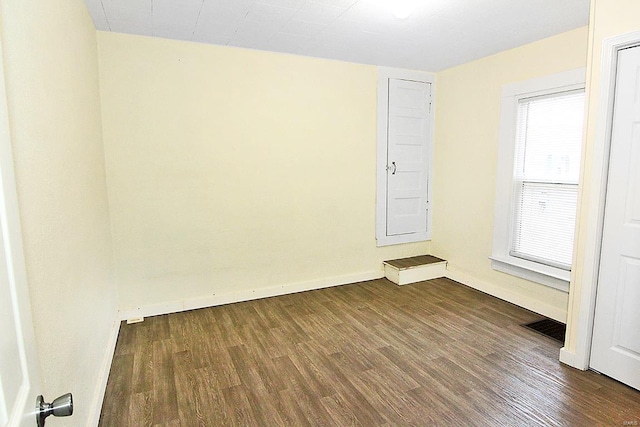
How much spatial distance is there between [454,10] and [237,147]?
2.11 m

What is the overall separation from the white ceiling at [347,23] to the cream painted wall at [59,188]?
17.7 inches

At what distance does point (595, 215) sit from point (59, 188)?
9.63 ft

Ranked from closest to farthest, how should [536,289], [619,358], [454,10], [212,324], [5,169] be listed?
[5,169], [619,358], [454,10], [212,324], [536,289]

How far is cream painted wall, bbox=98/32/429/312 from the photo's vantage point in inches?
121

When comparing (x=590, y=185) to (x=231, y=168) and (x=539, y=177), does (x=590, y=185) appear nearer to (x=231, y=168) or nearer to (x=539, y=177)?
(x=539, y=177)

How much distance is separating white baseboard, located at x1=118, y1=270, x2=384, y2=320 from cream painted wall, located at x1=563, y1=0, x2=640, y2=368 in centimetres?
215

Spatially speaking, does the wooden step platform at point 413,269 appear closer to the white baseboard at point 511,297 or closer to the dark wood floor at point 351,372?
the white baseboard at point 511,297

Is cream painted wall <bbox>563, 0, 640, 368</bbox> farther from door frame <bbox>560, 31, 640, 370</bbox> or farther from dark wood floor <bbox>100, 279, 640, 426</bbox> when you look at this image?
dark wood floor <bbox>100, 279, 640, 426</bbox>

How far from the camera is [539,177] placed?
3.33 m

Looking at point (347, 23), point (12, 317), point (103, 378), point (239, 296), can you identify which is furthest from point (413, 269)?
point (12, 317)

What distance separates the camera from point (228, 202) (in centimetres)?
346

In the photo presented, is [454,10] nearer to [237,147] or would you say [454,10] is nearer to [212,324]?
[237,147]

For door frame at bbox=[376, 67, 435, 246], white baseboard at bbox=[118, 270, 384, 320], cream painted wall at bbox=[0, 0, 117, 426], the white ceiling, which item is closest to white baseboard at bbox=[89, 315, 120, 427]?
cream painted wall at bbox=[0, 0, 117, 426]

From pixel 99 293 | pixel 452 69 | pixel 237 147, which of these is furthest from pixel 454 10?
pixel 99 293
